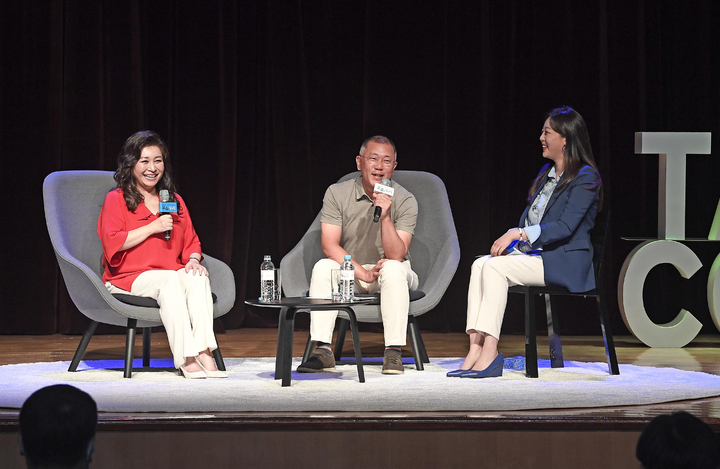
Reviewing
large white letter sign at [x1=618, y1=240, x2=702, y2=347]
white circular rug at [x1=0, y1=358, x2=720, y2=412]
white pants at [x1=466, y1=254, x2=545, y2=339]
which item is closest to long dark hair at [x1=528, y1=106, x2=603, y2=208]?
white pants at [x1=466, y1=254, x2=545, y2=339]

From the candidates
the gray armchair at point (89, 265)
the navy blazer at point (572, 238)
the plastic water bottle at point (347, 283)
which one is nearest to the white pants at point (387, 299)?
the plastic water bottle at point (347, 283)

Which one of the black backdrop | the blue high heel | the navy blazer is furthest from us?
the black backdrop

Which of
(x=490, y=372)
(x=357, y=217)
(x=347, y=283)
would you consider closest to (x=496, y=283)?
(x=490, y=372)

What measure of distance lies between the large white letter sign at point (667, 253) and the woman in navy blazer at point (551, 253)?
1475 millimetres

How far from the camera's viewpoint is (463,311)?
5.53 meters

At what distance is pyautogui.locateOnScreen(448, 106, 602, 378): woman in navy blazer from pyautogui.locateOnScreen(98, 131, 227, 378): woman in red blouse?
3.62 ft

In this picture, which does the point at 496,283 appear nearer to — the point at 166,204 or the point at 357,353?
the point at 357,353

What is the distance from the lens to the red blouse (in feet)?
11.7

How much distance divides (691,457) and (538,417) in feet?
4.13

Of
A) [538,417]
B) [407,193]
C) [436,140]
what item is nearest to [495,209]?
[436,140]

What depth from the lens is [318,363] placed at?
3609 millimetres

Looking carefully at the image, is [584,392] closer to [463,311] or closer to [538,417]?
[538,417]

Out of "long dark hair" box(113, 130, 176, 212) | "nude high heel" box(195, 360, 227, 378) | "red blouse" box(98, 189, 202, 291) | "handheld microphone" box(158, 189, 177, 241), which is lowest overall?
"nude high heel" box(195, 360, 227, 378)

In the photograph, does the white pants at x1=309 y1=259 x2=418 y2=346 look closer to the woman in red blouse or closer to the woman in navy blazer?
the woman in navy blazer
